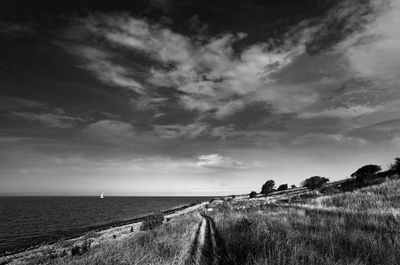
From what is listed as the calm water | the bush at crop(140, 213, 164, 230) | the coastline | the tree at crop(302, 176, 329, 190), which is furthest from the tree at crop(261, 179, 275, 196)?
the bush at crop(140, 213, 164, 230)

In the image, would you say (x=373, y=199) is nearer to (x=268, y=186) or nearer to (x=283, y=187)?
(x=268, y=186)

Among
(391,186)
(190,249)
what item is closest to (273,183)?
(391,186)

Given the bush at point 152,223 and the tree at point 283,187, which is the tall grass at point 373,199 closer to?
the bush at point 152,223

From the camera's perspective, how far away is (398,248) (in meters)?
6.25

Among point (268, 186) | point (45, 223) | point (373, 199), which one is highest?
point (268, 186)

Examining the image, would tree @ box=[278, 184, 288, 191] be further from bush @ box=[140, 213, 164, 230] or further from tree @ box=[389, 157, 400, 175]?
bush @ box=[140, 213, 164, 230]

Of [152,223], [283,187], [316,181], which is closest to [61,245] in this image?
[152,223]

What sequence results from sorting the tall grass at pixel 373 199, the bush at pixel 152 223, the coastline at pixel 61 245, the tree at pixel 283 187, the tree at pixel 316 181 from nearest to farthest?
the tall grass at pixel 373 199 → the coastline at pixel 61 245 → the bush at pixel 152 223 → the tree at pixel 316 181 → the tree at pixel 283 187

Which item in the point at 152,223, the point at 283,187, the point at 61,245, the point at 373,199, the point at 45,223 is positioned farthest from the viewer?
the point at 283,187

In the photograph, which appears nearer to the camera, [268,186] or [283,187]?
[268,186]

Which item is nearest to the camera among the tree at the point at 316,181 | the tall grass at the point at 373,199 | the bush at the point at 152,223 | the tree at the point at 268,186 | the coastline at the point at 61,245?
the tall grass at the point at 373,199

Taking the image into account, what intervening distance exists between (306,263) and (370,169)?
1973 inches

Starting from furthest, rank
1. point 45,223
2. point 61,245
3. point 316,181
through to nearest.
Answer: point 316,181, point 45,223, point 61,245

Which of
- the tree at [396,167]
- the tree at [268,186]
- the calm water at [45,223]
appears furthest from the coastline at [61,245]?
the tree at [268,186]
